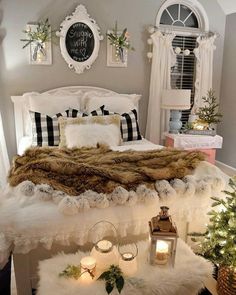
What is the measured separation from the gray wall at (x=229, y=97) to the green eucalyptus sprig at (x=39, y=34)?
2.53 metres

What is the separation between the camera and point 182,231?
203cm

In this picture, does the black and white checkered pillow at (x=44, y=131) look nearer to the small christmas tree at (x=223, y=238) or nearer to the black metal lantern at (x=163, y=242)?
the black metal lantern at (x=163, y=242)

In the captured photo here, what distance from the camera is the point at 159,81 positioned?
154 inches

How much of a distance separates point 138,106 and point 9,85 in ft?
5.58

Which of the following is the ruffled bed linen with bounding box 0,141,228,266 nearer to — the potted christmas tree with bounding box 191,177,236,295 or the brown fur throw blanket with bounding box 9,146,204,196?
the brown fur throw blanket with bounding box 9,146,204,196

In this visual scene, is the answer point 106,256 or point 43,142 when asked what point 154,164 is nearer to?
point 106,256

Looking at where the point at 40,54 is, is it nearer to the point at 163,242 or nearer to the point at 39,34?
the point at 39,34

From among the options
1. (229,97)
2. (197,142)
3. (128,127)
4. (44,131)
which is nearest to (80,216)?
(44,131)

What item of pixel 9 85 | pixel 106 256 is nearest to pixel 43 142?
pixel 9 85

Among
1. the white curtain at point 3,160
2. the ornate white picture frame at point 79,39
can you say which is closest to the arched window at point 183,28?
the ornate white picture frame at point 79,39

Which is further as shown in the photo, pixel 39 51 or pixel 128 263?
pixel 39 51

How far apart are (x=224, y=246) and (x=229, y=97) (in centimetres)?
316

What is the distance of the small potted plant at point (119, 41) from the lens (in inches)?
143

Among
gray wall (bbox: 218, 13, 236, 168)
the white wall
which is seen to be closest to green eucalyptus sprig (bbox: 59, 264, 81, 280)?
gray wall (bbox: 218, 13, 236, 168)
